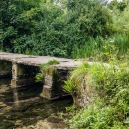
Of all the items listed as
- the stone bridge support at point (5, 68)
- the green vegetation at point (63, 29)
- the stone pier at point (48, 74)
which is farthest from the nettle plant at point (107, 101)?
the stone bridge support at point (5, 68)

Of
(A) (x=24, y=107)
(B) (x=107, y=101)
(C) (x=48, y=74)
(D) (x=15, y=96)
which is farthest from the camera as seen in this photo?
(D) (x=15, y=96)

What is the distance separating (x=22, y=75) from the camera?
807 cm

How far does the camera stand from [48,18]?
11.3 metres

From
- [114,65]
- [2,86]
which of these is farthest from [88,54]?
[114,65]

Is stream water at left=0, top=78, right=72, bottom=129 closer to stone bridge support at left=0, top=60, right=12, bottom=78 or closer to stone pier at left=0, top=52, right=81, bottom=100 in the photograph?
stone pier at left=0, top=52, right=81, bottom=100

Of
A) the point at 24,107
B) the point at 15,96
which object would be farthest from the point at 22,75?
the point at 24,107

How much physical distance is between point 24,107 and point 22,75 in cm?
245

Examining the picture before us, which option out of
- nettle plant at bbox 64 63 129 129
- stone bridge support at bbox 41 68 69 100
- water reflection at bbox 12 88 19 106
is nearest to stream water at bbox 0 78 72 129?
water reflection at bbox 12 88 19 106

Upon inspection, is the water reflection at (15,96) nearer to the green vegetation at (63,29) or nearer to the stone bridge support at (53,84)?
the stone bridge support at (53,84)

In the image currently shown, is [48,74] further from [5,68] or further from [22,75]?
[5,68]

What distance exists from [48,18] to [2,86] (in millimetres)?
4707

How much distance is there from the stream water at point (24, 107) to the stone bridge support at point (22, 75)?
1.13 ft

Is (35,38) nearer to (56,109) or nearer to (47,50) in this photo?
(47,50)

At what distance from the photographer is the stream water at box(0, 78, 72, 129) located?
4.82 metres
